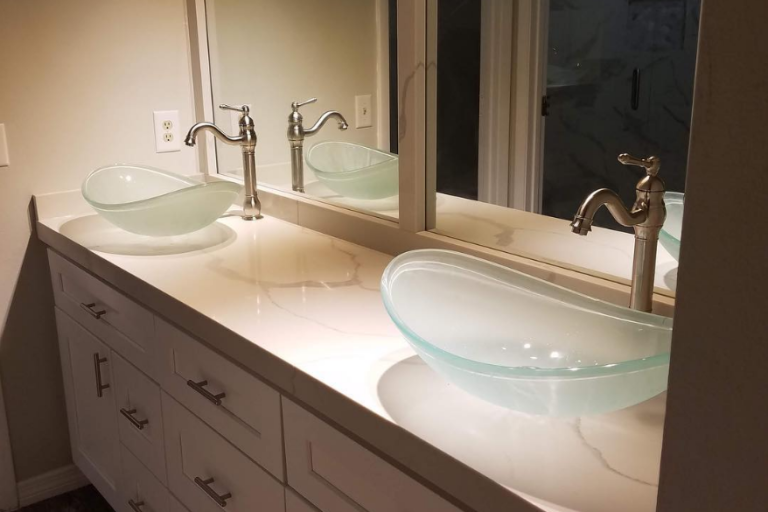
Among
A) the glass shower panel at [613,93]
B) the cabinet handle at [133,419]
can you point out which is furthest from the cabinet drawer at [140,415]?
the glass shower panel at [613,93]

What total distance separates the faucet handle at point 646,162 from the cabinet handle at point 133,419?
1.18m

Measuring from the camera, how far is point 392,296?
44.9 inches

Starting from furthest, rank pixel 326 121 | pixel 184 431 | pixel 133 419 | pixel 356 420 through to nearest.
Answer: pixel 326 121 < pixel 133 419 < pixel 184 431 < pixel 356 420

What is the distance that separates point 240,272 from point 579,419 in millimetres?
871

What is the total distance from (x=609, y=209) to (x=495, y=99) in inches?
17.0

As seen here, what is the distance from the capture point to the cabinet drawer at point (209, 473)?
1266 millimetres

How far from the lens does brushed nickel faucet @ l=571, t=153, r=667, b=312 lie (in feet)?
3.40

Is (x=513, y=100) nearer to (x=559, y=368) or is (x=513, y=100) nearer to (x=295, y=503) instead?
(x=559, y=368)

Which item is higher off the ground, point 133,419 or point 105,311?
point 105,311

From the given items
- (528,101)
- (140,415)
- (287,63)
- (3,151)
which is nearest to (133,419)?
(140,415)

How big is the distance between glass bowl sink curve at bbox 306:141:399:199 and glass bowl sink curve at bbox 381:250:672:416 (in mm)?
516

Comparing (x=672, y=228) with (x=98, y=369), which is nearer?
(x=672, y=228)

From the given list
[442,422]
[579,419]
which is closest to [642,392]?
[579,419]

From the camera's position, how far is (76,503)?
88.2 inches
